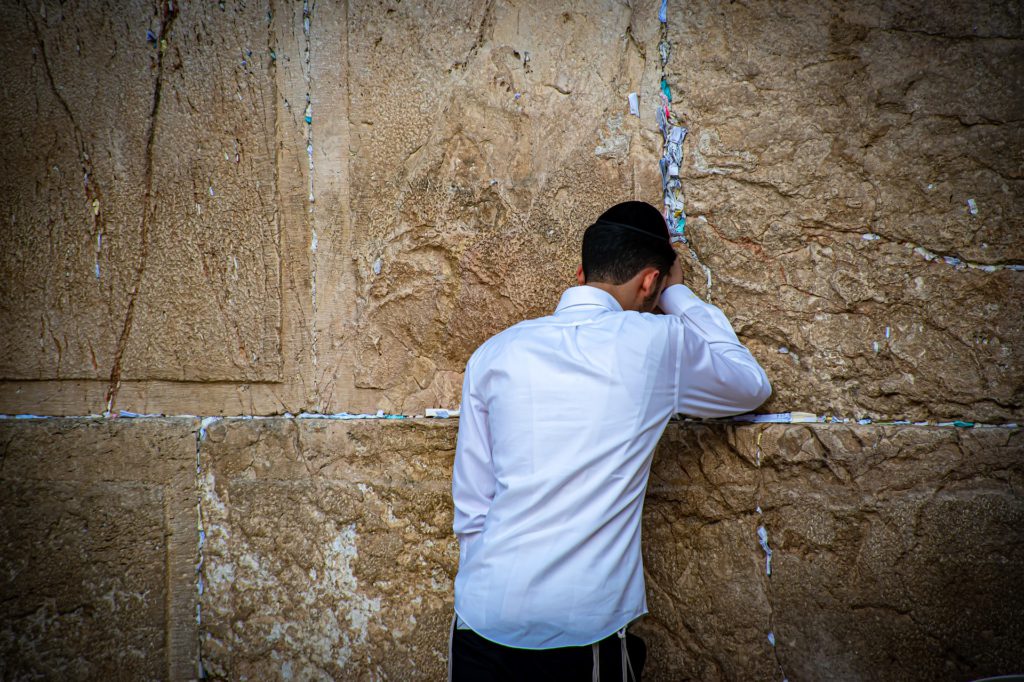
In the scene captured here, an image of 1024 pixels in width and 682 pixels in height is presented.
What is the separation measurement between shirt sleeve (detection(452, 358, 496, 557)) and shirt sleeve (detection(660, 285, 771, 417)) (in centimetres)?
48

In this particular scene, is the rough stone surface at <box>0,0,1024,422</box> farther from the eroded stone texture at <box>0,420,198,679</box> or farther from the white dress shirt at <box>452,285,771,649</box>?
the white dress shirt at <box>452,285,771,649</box>

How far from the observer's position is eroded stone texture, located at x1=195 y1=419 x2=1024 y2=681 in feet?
5.90

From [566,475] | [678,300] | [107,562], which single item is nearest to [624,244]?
[678,300]

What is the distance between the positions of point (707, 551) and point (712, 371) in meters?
0.63

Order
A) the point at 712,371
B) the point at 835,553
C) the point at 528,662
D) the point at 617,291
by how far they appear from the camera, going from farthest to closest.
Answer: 1. the point at 835,553
2. the point at 617,291
3. the point at 712,371
4. the point at 528,662

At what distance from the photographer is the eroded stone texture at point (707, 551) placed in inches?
70.8

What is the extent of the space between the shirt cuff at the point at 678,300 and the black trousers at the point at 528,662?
2.73 feet

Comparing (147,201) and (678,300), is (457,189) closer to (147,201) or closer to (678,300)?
(678,300)

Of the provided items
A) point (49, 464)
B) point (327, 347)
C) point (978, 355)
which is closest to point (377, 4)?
point (327, 347)

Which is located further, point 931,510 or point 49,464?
point 49,464

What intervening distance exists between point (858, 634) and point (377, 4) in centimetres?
235

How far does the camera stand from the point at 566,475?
1.46m

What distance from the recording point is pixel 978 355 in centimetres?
183

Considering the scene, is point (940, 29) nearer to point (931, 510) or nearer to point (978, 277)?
point (978, 277)
